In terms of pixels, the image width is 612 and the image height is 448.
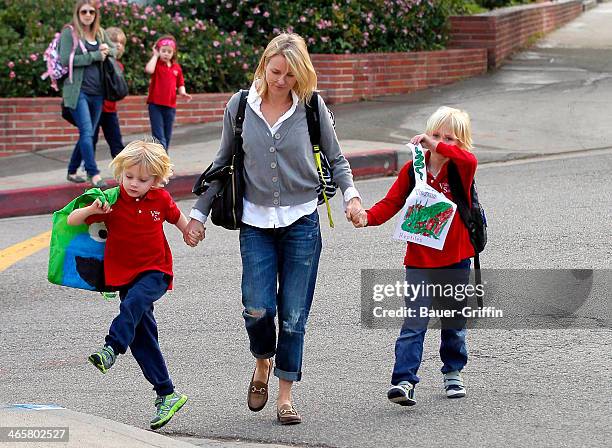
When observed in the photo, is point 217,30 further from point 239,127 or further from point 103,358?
point 103,358

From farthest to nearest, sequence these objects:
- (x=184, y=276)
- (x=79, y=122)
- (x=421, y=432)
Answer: (x=79, y=122)
(x=184, y=276)
(x=421, y=432)

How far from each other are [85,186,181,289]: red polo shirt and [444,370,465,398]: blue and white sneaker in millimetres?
1481

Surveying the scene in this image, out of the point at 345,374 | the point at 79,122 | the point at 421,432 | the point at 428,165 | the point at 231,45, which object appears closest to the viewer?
the point at 421,432

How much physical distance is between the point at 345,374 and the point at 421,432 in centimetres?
98

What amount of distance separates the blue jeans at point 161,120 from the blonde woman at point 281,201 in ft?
23.7

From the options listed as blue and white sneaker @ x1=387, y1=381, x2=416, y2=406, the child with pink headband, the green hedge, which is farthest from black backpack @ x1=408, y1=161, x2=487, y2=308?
the green hedge

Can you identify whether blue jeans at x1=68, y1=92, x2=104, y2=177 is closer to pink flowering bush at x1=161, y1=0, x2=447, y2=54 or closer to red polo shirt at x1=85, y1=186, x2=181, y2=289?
pink flowering bush at x1=161, y1=0, x2=447, y2=54

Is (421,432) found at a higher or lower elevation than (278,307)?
lower

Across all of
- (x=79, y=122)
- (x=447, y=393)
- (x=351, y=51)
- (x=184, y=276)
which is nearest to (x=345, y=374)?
(x=447, y=393)

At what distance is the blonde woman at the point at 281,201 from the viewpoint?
5734 mm

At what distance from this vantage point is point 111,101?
12.3 m

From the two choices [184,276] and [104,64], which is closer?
[184,276]

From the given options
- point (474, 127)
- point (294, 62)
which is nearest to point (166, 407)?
point (294, 62)

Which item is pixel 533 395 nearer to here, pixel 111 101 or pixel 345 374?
pixel 345 374
